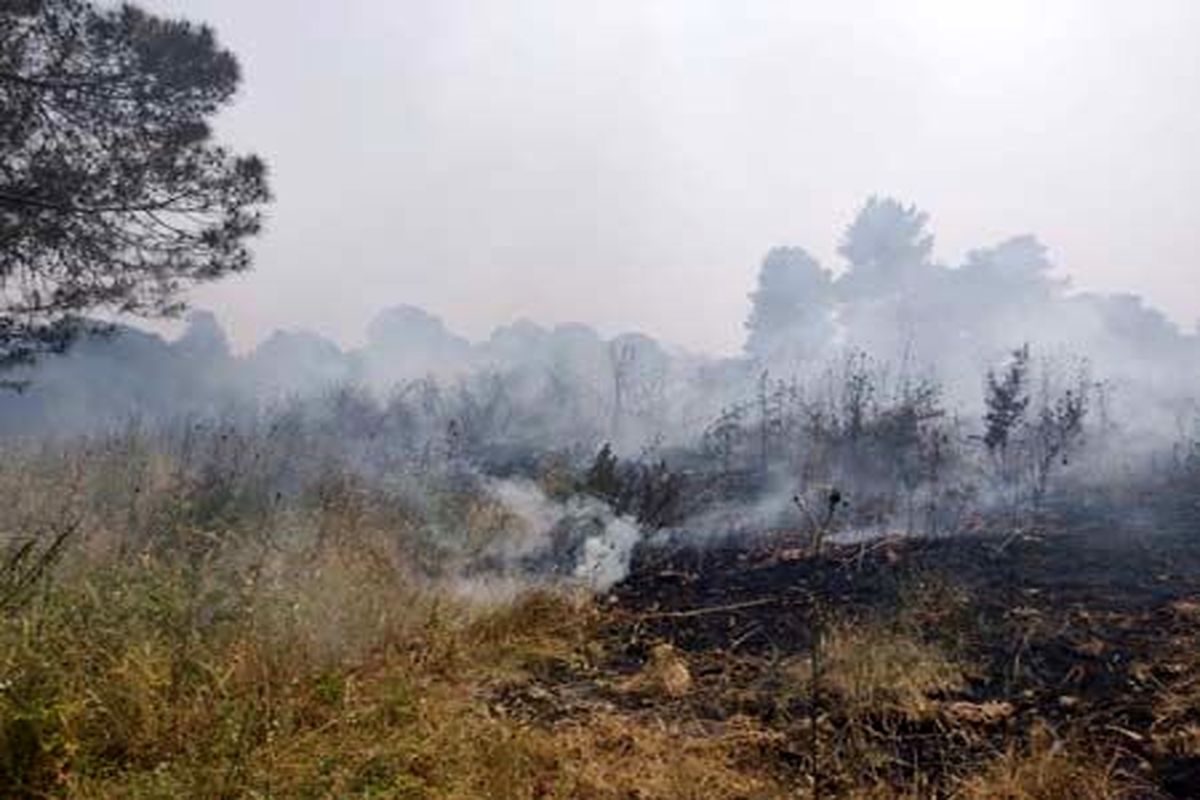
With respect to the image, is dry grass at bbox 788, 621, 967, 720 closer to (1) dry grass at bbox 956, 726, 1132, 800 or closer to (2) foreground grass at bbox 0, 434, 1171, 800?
(2) foreground grass at bbox 0, 434, 1171, 800

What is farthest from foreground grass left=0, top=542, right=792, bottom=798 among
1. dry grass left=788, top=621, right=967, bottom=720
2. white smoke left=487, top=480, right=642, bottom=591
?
white smoke left=487, top=480, right=642, bottom=591

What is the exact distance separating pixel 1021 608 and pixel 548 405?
28.1m

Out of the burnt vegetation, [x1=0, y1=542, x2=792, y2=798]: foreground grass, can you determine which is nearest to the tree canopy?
the burnt vegetation

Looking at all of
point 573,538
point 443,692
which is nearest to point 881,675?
point 443,692

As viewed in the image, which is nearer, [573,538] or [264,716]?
[264,716]

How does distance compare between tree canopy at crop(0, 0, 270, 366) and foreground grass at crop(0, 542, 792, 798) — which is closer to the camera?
foreground grass at crop(0, 542, 792, 798)

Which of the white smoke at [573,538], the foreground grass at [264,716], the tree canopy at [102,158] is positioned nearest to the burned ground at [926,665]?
the white smoke at [573,538]

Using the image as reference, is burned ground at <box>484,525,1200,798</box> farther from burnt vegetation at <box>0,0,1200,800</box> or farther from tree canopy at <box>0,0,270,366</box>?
tree canopy at <box>0,0,270,366</box>

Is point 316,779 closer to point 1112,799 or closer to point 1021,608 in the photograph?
point 1112,799

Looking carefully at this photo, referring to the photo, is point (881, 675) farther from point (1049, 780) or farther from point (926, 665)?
point (1049, 780)

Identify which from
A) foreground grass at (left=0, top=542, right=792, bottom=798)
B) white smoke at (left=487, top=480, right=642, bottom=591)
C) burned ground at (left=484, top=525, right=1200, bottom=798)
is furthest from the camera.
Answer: white smoke at (left=487, top=480, right=642, bottom=591)

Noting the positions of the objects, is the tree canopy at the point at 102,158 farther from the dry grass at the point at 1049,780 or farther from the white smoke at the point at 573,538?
the dry grass at the point at 1049,780

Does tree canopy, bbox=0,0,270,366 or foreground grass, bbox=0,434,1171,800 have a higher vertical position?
tree canopy, bbox=0,0,270,366

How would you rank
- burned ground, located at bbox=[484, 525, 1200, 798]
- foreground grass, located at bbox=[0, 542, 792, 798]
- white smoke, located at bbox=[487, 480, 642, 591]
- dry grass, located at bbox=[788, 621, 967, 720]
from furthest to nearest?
1. white smoke, located at bbox=[487, 480, 642, 591]
2. dry grass, located at bbox=[788, 621, 967, 720]
3. burned ground, located at bbox=[484, 525, 1200, 798]
4. foreground grass, located at bbox=[0, 542, 792, 798]
